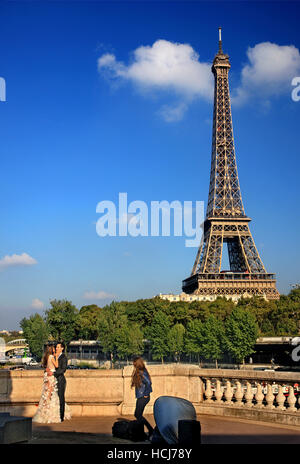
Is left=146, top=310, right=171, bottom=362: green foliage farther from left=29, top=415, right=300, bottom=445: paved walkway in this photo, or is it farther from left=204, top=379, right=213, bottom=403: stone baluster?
left=29, top=415, right=300, bottom=445: paved walkway

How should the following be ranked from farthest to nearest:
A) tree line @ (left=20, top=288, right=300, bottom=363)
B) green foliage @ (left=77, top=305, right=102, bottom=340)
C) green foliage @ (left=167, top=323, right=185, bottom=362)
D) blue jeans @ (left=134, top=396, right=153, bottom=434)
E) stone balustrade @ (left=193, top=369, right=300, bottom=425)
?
green foliage @ (left=77, top=305, right=102, bottom=340) → green foliage @ (left=167, top=323, right=185, bottom=362) → tree line @ (left=20, top=288, right=300, bottom=363) → stone balustrade @ (left=193, top=369, right=300, bottom=425) → blue jeans @ (left=134, top=396, right=153, bottom=434)

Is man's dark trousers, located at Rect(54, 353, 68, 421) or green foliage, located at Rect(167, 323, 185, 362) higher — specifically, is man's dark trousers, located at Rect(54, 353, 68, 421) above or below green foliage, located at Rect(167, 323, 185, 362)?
above

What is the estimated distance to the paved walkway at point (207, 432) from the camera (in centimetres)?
899

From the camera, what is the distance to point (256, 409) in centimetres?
1226

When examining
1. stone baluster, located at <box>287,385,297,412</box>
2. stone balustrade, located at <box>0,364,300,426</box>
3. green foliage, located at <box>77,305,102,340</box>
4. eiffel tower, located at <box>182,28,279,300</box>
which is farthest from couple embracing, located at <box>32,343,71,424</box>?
green foliage, located at <box>77,305,102,340</box>

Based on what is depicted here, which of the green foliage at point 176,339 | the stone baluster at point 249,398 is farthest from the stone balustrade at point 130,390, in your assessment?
the green foliage at point 176,339

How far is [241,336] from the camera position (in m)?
72.9

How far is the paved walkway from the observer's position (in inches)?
354

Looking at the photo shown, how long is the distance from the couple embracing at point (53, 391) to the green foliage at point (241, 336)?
2518 inches
